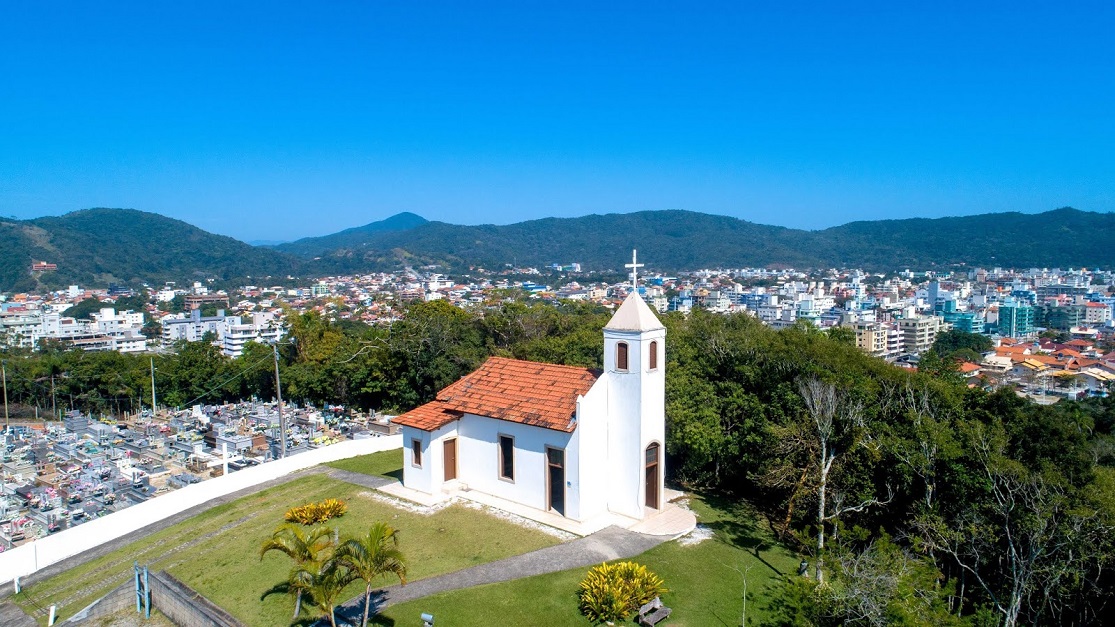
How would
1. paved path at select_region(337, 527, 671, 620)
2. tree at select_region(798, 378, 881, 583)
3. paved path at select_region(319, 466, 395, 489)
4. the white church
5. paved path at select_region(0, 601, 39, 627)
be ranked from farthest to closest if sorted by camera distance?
paved path at select_region(319, 466, 395, 489) → the white church → tree at select_region(798, 378, 881, 583) → paved path at select_region(0, 601, 39, 627) → paved path at select_region(337, 527, 671, 620)

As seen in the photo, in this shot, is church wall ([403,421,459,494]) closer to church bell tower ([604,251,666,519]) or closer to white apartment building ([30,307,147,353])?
church bell tower ([604,251,666,519])

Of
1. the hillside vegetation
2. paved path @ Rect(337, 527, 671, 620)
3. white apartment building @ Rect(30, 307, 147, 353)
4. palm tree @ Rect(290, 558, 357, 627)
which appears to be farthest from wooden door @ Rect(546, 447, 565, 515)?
white apartment building @ Rect(30, 307, 147, 353)

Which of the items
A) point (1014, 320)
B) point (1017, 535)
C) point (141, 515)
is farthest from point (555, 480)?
point (1014, 320)

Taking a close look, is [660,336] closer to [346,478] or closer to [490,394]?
[490,394]

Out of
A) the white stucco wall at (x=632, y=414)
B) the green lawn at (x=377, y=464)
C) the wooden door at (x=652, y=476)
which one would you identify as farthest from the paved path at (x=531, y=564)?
the green lawn at (x=377, y=464)

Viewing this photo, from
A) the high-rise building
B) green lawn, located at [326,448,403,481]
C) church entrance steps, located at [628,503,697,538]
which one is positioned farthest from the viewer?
the high-rise building

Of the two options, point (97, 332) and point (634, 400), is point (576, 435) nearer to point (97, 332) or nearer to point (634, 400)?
point (634, 400)
